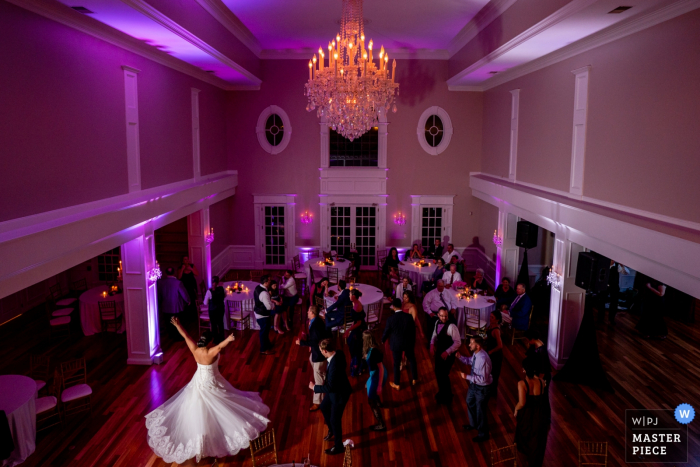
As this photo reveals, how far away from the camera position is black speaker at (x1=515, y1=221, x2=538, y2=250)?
40.3ft

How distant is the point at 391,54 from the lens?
1576 cm

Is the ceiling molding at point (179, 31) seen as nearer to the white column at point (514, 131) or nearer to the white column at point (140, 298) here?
the white column at point (140, 298)

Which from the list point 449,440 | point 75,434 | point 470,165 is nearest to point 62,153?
point 75,434

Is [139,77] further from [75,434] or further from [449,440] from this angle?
[449,440]

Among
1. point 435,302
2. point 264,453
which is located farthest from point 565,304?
point 264,453

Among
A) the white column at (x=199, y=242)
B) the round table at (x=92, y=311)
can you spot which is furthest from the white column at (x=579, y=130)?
the round table at (x=92, y=311)

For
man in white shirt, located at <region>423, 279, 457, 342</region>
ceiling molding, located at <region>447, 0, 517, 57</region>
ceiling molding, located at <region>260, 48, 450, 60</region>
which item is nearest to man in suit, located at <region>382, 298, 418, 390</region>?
man in white shirt, located at <region>423, 279, 457, 342</region>

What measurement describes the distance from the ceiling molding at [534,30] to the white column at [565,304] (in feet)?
12.1

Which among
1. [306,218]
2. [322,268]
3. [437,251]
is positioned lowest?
[322,268]

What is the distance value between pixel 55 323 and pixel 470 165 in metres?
12.6

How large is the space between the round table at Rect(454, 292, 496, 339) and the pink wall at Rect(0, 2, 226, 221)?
7089 mm

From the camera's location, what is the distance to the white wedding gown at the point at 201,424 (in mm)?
6777

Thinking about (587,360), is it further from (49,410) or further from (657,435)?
(49,410)

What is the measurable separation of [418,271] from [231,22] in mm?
7844
